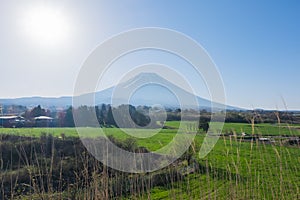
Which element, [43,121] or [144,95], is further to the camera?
[144,95]

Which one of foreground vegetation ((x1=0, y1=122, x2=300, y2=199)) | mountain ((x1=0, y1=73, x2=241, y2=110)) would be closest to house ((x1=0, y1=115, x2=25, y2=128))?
foreground vegetation ((x1=0, y1=122, x2=300, y2=199))

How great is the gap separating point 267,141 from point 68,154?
11.5 ft

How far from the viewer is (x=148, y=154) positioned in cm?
571

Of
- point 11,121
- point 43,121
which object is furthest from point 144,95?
point 11,121

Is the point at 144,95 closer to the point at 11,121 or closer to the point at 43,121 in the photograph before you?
the point at 43,121

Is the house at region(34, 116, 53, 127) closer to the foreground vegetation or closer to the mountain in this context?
the foreground vegetation

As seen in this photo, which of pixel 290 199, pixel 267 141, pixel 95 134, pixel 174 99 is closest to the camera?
pixel 290 199

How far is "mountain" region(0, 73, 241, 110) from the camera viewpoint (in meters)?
5.14

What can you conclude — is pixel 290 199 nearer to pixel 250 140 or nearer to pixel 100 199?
pixel 250 140

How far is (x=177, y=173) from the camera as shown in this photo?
3664 millimetres

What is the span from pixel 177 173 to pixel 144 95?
2.55m

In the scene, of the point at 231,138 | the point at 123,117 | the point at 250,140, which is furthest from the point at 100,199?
the point at 123,117

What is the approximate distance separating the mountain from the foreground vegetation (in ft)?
1.98

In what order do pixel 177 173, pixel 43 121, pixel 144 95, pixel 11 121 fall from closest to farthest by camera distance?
pixel 177 173 → pixel 11 121 → pixel 43 121 → pixel 144 95
